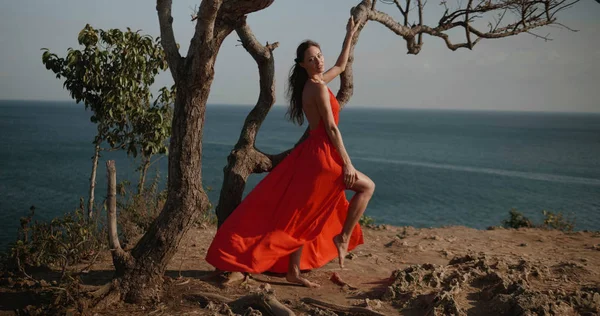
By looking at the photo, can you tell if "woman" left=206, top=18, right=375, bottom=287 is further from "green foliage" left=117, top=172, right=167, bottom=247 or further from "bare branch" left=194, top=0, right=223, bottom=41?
"green foliage" left=117, top=172, right=167, bottom=247

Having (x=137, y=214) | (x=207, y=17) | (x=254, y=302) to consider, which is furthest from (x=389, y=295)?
(x=137, y=214)

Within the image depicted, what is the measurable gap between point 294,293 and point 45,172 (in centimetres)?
3339

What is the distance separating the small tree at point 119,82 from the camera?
8188mm

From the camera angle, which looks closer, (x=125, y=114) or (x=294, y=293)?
(x=294, y=293)

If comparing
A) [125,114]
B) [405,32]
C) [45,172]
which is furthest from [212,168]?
[405,32]

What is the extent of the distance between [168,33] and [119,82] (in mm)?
3824

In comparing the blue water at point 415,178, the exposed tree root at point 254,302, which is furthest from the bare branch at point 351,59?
the blue water at point 415,178

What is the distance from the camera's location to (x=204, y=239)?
7551 mm

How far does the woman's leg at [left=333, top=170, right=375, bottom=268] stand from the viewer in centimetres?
517

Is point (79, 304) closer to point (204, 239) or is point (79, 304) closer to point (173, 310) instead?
point (173, 310)

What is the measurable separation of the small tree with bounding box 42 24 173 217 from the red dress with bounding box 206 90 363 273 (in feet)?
12.8

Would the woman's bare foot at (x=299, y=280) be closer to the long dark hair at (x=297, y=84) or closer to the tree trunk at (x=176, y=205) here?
the tree trunk at (x=176, y=205)

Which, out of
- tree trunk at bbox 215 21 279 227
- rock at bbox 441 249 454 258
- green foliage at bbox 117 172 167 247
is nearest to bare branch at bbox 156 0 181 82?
tree trunk at bbox 215 21 279 227

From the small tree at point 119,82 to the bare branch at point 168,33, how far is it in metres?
3.64
